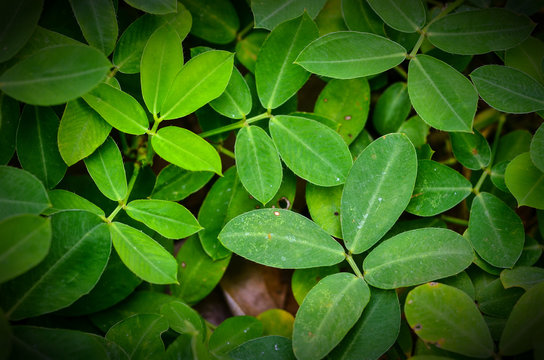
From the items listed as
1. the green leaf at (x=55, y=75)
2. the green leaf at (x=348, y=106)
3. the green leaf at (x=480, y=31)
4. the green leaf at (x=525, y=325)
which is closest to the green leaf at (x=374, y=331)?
the green leaf at (x=525, y=325)

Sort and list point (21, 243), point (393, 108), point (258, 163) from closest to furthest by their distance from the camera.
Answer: point (21, 243), point (258, 163), point (393, 108)

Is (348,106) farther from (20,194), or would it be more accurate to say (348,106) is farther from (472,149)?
(20,194)

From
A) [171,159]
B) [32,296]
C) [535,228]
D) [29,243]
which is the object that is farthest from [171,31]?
[535,228]

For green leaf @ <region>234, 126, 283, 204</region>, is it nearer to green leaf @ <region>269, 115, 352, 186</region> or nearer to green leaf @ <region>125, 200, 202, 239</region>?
green leaf @ <region>269, 115, 352, 186</region>

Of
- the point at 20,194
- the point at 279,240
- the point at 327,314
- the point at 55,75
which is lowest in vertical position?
the point at 327,314

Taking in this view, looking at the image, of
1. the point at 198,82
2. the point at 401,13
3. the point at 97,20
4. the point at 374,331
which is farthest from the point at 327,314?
the point at 97,20

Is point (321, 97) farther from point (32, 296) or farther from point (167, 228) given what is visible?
point (32, 296)

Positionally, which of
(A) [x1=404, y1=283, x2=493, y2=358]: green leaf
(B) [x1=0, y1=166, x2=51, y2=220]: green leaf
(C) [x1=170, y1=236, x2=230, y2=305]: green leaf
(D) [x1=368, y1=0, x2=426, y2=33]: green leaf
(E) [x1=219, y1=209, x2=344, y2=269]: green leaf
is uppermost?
(D) [x1=368, y1=0, x2=426, y2=33]: green leaf

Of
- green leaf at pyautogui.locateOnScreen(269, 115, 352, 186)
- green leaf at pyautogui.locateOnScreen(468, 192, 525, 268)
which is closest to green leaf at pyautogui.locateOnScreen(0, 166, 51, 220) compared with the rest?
green leaf at pyautogui.locateOnScreen(269, 115, 352, 186)
